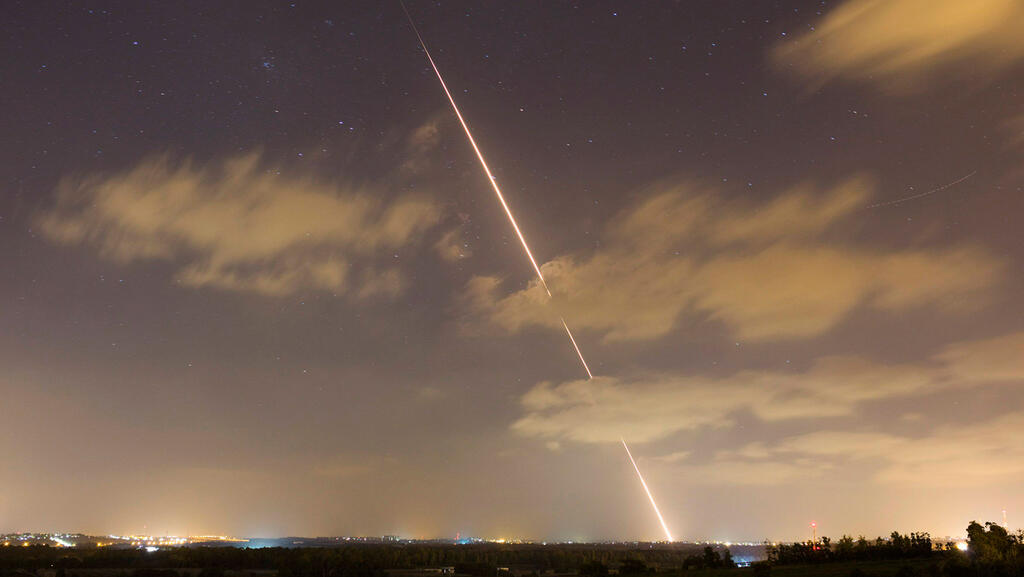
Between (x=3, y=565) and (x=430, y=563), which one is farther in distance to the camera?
(x=430, y=563)

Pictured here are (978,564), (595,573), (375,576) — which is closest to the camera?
(978,564)

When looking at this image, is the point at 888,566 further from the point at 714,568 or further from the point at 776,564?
the point at 714,568

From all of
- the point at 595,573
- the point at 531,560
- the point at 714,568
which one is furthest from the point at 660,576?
the point at 531,560

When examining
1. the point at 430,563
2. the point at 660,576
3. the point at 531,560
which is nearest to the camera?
the point at 660,576

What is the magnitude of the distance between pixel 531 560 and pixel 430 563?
31345 mm

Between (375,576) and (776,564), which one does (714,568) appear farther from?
(375,576)

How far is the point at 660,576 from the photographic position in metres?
39.4

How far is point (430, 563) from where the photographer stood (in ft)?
370

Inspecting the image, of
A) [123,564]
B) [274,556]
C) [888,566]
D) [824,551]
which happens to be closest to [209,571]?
[123,564]

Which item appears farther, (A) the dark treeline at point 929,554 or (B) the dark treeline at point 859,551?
(B) the dark treeline at point 859,551

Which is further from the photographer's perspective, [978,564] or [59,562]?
[59,562]

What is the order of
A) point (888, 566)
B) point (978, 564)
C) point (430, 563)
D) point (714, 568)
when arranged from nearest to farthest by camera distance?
1. point (978, 564)
2. point (888, 566)
3. point (714, 568)
4. point (430, 563)

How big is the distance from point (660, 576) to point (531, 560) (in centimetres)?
10497

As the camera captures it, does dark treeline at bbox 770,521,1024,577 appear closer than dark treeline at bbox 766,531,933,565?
Yes
